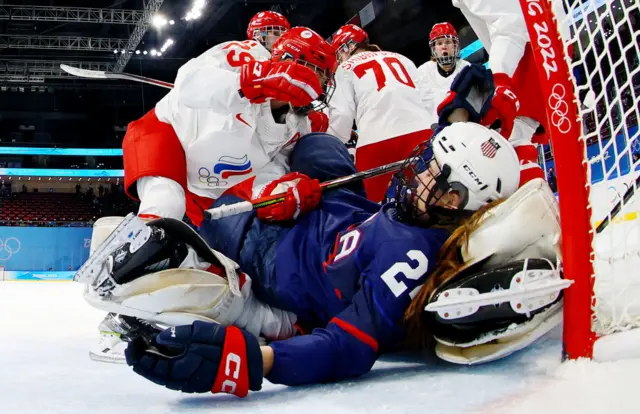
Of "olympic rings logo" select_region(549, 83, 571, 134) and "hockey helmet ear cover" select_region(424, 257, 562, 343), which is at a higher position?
"olympic rings logo" select_region(549, 83, 571, 134)

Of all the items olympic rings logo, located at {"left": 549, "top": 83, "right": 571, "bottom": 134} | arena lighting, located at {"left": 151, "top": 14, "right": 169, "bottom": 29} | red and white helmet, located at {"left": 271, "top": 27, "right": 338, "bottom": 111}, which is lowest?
olympic rings logo, located at {"left": 549, "top": 83, "right": 571, "bottom": 134}

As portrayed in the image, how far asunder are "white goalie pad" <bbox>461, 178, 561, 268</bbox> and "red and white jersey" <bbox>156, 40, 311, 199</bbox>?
0.93m

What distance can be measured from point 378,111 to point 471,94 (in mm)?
1179

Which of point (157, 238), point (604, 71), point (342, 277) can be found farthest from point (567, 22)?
point (157, 238)

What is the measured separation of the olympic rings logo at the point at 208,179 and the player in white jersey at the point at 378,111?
807mm

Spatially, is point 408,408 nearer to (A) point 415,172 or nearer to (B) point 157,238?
(A) point 415,172

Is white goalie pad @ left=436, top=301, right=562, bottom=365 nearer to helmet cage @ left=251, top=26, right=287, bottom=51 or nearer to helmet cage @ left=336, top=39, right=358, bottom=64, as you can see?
helmet cage @ left=251, top=26, right=287, bottom=51

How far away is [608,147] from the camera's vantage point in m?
1.12

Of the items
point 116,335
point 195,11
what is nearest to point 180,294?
point 116,335

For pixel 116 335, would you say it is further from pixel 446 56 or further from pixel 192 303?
pixel 446 56

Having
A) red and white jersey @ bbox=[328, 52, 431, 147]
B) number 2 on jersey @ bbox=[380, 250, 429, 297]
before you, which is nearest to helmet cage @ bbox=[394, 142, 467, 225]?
number 2 on jersey @ bbox=[380, 250, 429, 297]

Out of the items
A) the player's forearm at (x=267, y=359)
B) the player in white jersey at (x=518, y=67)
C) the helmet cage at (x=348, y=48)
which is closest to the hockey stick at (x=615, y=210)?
the player's forearm at (x=267, y=359)

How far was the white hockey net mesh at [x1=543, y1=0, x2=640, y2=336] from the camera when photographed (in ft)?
3.63

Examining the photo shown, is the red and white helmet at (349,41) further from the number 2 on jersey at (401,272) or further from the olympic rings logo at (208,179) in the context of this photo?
the number 2 on jersey at (401,272)
